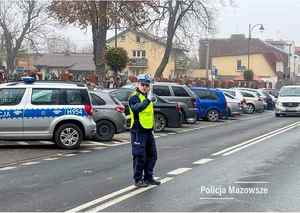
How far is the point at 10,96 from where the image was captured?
54.2 feet

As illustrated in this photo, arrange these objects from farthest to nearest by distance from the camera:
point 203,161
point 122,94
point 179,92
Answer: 1. point 179,92
2. point 122,94
3. point 203,161

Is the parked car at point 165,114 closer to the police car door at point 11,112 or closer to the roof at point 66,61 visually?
the police car door at point 11,112

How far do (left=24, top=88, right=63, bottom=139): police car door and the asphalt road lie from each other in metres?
1.06

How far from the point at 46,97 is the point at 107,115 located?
9.82 ft

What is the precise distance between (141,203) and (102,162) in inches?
201

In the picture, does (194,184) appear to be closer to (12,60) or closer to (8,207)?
(8,207)

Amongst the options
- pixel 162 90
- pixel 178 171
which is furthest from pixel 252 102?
pixel 178 171

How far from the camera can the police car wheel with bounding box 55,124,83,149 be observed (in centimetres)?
1677

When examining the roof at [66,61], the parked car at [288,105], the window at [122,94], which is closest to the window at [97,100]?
the window at [122,94]

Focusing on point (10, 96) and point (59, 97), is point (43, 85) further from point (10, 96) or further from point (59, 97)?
point (10, 96)

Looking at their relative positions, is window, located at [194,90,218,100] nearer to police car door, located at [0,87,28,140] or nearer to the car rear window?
the car rear window

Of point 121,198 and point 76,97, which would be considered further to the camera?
point 76,97

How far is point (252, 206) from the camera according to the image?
8.89 meters

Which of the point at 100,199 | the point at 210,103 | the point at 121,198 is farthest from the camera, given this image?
the point at 210,103
